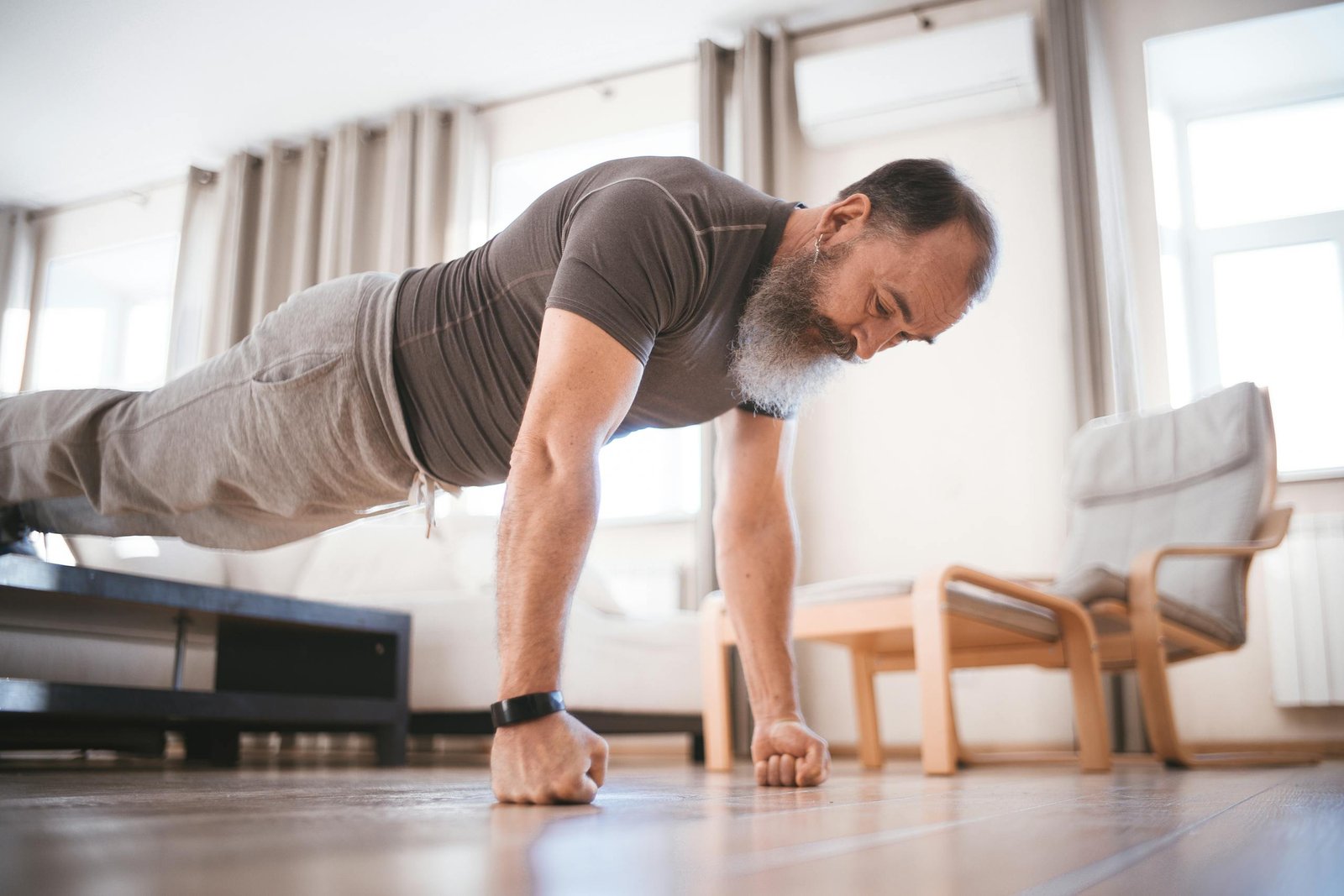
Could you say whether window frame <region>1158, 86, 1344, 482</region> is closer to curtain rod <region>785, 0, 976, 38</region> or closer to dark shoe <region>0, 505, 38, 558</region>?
curtain rod <region>785, 0, 976, 38</region>

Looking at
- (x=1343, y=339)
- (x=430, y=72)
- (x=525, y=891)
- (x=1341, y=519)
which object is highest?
(x=430, y=72)

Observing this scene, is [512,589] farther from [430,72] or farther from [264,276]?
[264,276]

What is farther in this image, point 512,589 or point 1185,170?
point 1185,170

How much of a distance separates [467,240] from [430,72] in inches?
31.2

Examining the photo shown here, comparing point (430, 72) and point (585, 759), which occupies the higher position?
point (430, 72)

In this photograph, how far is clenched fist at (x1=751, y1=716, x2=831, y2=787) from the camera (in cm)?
157

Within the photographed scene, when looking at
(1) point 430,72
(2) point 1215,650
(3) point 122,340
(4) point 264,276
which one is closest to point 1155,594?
(2) point 1215,650

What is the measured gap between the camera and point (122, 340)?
684cm

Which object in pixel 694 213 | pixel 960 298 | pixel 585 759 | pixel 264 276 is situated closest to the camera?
pixel 585 759

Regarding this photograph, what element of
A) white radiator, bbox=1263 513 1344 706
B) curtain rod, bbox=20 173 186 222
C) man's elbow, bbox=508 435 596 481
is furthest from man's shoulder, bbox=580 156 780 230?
curtain rod, bbox=20 173 186 222

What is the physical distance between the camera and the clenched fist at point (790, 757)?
1.57 metres

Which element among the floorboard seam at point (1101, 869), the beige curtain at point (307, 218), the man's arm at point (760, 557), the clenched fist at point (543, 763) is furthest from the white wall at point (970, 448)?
the floorboard seam at point (1101, 869)

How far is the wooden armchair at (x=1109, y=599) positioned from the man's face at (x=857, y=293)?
99 centimetres

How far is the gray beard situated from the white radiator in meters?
2.62
